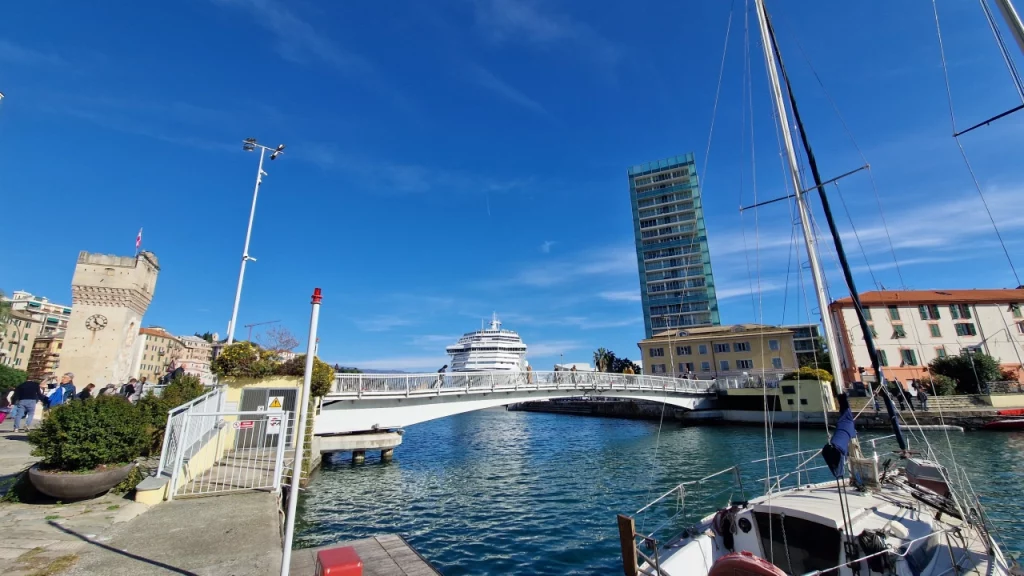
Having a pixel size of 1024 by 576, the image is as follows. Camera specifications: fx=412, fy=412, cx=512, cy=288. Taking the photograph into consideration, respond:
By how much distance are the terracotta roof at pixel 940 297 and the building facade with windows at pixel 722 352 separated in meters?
8.65

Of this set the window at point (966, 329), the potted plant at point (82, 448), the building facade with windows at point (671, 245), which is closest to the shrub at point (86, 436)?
the potted plant at point (82, 448)

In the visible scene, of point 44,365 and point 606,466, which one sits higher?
point 44,365

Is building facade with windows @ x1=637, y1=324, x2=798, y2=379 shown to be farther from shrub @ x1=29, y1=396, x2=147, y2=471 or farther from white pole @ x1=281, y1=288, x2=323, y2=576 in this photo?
white pole @ x1=281, y1=288, x2=323, y2=576

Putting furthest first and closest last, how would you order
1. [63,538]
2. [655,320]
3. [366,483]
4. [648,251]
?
[648,251]
[655,320]
[366,483]
[63,538]

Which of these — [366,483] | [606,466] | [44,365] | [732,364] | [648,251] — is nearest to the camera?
[366,483]

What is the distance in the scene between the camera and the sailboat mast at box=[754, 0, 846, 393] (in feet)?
33.0

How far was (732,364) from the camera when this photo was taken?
5403cm

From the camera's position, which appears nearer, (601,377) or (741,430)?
(601,377)

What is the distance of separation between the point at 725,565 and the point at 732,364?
56.0 metres

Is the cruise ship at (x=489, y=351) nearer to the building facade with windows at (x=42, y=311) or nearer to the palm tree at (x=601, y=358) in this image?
the palm tree at (x=601, y=358)

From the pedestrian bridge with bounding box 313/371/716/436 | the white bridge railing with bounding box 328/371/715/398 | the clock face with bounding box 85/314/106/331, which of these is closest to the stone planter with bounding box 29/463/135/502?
the white bridge railing with bounding box 328/371/715/398

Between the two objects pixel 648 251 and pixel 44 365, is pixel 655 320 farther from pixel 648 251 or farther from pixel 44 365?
pixel 44 365

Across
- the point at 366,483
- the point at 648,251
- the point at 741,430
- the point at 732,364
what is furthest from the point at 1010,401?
the point at 648,251

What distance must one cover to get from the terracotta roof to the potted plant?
54.5 m
